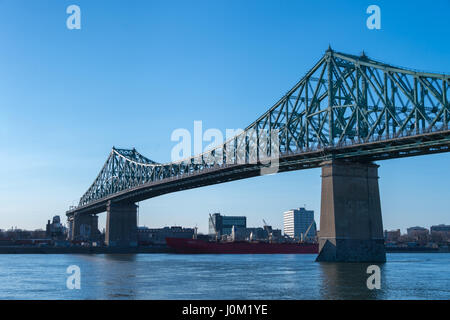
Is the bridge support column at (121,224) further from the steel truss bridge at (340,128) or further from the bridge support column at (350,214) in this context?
the bridge support column at (350,214)

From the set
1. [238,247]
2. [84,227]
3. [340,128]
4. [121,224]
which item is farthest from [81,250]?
[340,128]

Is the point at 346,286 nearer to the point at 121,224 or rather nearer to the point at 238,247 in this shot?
the point at 238,247

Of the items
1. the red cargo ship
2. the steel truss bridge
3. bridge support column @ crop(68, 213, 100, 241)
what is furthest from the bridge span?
bridge support column @ crop(68, 213, 100, 241)

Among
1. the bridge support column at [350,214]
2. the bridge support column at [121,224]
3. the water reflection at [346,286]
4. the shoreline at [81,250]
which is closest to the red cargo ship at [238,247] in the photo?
the shoreline at [81,250]

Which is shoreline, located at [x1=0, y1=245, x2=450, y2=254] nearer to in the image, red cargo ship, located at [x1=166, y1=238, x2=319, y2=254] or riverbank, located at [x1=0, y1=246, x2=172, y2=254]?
riverbank, located at [x1=0, y1=246, x2=172, y2=254]

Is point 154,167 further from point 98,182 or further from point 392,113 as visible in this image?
point 392,113

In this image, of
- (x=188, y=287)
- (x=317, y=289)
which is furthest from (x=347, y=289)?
(x=188, y=287)
